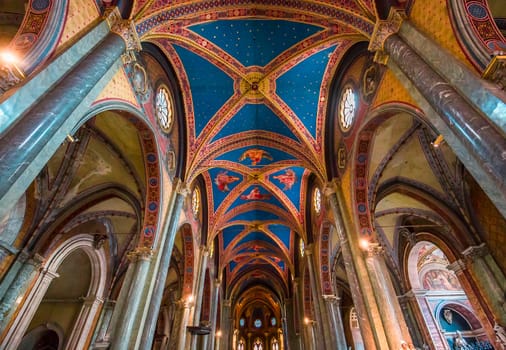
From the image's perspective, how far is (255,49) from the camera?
8977 mm

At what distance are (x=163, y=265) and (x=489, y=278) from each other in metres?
10.8

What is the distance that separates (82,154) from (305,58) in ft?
28.4

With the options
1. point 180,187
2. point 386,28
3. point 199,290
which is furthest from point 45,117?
point 199,290

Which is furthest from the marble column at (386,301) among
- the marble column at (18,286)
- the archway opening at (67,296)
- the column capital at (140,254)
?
the archway opening at (67,296)

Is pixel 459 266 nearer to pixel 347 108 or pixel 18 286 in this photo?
pixel 347 108

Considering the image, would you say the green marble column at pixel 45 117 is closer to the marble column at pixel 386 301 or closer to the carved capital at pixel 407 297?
the marble column at pixel 386 301

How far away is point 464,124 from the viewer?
330 cm

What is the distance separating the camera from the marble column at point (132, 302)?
5.82 m

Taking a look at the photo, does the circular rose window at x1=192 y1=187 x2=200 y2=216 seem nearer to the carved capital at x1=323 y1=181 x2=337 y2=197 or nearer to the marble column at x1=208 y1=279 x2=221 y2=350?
the carved capital at x1=323 y1=181 x2=337 y2=197

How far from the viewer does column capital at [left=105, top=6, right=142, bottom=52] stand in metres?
5.31

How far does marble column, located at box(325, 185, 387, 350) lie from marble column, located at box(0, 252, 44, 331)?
413 inches

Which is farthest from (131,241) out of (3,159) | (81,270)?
(3,159)

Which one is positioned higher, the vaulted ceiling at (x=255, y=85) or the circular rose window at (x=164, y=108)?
the vaulted ceiling at (x=255, y=85)

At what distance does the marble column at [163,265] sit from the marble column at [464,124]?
24.3 ft
